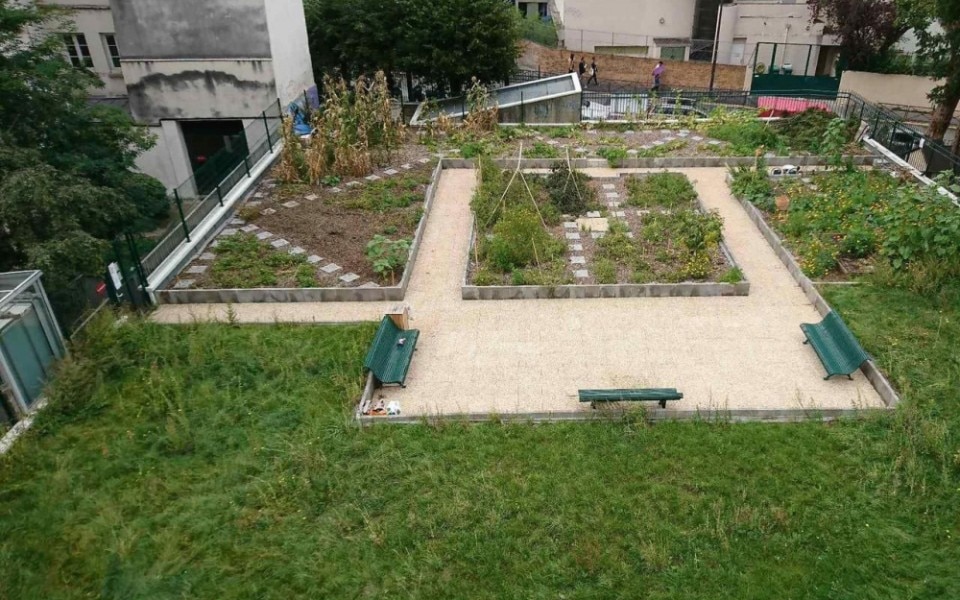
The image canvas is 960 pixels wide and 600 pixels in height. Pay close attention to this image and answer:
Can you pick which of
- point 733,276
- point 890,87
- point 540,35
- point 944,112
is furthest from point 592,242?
point 540,35

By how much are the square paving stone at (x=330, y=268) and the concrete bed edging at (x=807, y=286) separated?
8.34 meters

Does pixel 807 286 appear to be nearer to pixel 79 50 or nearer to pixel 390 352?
pixel 390 352

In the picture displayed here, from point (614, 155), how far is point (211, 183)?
979 centimetres

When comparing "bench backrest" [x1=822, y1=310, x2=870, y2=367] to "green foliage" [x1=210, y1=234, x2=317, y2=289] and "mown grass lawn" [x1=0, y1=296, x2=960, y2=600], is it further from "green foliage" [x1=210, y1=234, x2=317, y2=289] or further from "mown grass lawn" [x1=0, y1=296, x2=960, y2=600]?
"green foliage" [x1=210, y1=234, x2=317, y2=289]

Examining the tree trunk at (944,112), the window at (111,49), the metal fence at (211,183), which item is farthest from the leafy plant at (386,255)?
the tree trunk at (944,112)

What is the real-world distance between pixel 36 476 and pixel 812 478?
9.07m

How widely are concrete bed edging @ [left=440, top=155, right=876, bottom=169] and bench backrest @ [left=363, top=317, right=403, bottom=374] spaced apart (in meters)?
7.79

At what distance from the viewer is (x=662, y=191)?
14.8 metres

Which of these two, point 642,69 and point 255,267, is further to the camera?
point 642,69

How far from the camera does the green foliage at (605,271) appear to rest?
11.3m

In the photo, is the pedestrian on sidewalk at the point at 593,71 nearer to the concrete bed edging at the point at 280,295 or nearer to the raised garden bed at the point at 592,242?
the raised garden bed at the point at 592,242

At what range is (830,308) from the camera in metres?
10.2

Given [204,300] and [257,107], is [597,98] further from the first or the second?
[204,300]

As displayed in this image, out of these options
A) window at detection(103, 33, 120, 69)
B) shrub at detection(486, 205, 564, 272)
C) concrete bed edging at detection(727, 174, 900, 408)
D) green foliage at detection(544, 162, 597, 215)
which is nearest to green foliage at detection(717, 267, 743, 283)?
concrete bed edging at detection(727, 174, 900, 408)
